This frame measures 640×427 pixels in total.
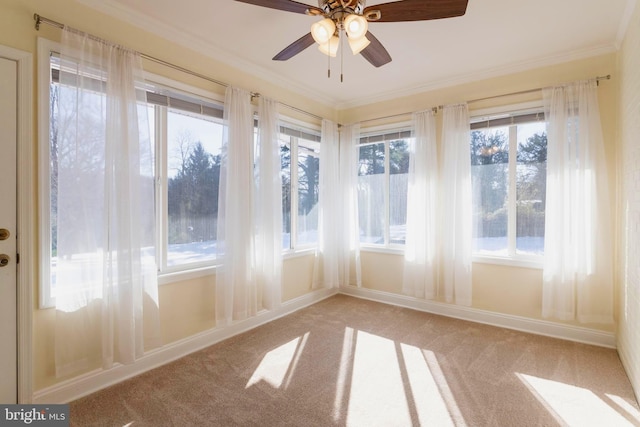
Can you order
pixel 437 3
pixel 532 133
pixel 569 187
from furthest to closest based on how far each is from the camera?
pixel 532 133, pixel 569 187, pixel 437 3

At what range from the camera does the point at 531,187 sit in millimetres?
3193

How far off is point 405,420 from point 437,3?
2.31 metres

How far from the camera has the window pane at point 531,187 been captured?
3145mm

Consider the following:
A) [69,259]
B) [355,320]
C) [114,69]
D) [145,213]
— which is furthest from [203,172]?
[355,320]

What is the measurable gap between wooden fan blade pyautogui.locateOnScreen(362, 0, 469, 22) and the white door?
2.05 meters

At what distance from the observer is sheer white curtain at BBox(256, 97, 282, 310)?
319 centimetres

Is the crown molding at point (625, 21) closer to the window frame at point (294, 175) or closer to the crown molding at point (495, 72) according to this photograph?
the crown molding at point (495, 72)

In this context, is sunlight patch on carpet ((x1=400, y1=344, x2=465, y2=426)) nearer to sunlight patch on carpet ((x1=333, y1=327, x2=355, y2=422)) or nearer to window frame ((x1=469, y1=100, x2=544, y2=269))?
sunlight patch on carpet ((x1=333, y1=327, x2=355, y2=422))

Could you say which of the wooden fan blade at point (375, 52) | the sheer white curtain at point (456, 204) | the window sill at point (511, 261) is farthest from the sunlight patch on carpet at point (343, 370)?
the wooden fan blade at point (375, 52)

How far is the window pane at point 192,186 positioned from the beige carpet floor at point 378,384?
92 centimetres

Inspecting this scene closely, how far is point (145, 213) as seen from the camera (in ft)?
7.55

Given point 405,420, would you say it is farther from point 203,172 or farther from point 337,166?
point 337,166

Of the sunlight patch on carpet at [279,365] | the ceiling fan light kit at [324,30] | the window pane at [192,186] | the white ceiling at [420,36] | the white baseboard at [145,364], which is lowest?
the sunlight patch on carpet at [279,365]

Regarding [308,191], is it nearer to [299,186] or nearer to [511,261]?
[299,186]
